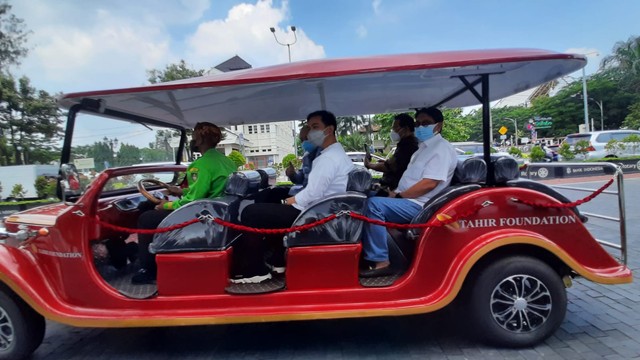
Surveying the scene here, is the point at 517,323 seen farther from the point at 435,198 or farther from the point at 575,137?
the point at 575,137

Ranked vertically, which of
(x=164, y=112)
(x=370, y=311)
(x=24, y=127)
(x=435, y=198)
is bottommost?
(x=370, y=311)

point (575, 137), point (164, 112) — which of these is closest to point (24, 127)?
point (164, 112)

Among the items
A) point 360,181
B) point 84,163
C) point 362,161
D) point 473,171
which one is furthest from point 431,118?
point 362,161

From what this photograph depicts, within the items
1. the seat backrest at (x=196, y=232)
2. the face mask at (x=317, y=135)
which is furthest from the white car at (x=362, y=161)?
the seat backrest at (x=196, y=232)

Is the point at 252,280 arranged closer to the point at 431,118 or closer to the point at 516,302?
the point at 516,302

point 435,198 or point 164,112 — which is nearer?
point 435,198

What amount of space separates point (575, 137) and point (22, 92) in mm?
31457

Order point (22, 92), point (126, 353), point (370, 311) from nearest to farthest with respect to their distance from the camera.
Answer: point (370, 311) < point (126, 353) < point (22, 92)

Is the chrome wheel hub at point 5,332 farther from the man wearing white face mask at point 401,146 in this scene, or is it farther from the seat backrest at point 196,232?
the man wearing white face mask at point 401,146

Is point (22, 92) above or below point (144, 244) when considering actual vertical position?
above

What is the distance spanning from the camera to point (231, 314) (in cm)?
289

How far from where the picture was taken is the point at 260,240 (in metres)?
3.31

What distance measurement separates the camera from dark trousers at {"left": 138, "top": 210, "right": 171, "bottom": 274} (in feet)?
10.6

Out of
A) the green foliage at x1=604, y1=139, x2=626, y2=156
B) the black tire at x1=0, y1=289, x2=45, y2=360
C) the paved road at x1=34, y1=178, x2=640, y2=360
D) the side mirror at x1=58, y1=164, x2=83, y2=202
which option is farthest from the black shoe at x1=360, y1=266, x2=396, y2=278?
the green foliage at x1=604, y1=139, x2=626, y2=156
